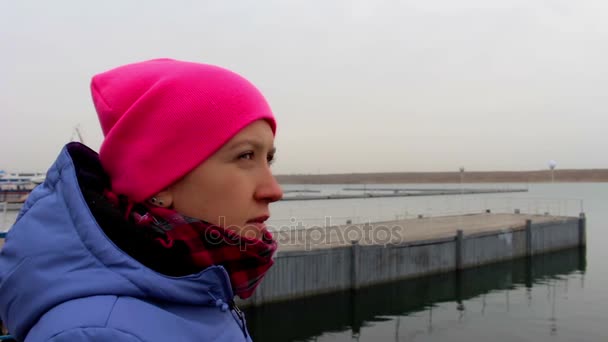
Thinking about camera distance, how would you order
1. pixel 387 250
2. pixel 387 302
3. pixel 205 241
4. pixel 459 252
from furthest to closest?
pixel 459 252
pixel 387 250
pixel 387 302
pixel 205 241

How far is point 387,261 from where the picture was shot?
19125 mm

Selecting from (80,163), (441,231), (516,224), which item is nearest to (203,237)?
(80,163)

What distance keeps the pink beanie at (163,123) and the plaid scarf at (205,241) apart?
0.18ft

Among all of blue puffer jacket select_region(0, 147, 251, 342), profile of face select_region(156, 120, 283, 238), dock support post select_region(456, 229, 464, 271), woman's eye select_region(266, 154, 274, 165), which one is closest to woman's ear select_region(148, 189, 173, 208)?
profile of face select_region(156, 120, 283, 238)

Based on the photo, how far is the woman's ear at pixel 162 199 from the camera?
120 cm

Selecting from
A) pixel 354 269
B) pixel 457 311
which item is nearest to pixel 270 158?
pixel 354 269

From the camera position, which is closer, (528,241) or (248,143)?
(248,143)

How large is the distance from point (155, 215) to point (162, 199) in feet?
0.19

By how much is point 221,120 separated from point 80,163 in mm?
405

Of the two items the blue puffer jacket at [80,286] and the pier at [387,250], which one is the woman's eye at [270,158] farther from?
the pier at [387,250]

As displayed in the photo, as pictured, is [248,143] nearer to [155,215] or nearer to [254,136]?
[254,136]

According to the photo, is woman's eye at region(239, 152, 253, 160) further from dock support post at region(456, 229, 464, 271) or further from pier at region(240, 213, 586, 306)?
dock support post at region(456, 229, 464, 271)

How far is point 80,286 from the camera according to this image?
2.92ft

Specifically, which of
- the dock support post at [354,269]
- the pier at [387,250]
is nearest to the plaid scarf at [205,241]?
the pier at [387,250]
